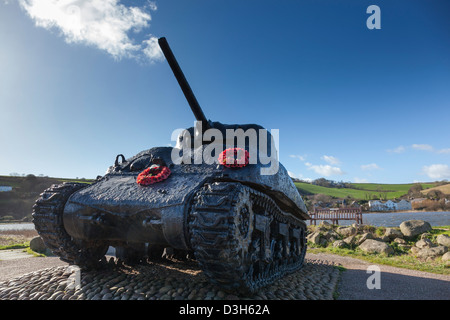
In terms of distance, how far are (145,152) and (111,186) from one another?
1.21 m

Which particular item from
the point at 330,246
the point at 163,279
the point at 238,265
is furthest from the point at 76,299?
the point at 330,246

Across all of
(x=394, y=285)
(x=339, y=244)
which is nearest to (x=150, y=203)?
(x=394, y=285)

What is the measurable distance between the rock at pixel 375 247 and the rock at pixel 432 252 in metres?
1.03

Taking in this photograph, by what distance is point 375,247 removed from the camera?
34.7ft

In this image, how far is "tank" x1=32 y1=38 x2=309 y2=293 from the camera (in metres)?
3.60

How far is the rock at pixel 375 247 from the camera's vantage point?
10.2 m

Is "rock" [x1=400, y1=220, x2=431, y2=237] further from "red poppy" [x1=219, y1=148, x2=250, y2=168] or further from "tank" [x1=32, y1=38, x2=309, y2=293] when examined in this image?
"red poppy" [x1=219, y1=148, x2=250, y2=168]

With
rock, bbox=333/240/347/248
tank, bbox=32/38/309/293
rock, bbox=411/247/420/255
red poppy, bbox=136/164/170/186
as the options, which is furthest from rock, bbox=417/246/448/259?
red poppy, bbox=136/164/170/186

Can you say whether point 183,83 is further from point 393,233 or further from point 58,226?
point 393,233

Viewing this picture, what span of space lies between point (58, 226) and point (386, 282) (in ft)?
21.8

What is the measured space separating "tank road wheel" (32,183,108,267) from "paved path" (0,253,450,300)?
2.19 meters

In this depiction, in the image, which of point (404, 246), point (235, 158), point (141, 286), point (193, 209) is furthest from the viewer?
point (404, 246)

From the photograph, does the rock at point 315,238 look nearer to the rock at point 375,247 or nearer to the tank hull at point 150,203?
the rock at point 375,247

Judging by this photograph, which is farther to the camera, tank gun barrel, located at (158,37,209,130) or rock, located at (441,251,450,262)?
rock, located at (441,251,450,262)
